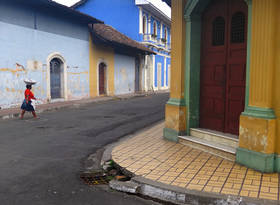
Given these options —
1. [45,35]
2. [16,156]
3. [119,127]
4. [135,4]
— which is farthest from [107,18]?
[16,156]

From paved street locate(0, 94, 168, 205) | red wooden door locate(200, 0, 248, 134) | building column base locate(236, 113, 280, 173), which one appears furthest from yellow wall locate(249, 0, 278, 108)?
paved street locate(0, 94, 168, 205)

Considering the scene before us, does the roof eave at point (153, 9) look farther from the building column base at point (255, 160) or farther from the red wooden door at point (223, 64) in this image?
the building column base at point (255, 160)

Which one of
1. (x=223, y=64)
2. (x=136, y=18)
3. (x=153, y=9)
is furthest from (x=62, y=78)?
(x=153, y=9)

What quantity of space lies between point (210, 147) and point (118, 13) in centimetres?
2495

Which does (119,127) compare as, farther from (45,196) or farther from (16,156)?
(45,196)

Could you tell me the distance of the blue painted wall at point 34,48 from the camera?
13492 mm

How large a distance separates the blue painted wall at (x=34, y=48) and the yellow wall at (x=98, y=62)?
1069 millimetres

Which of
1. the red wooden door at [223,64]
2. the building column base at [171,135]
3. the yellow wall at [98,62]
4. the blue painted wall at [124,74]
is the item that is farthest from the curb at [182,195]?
the blue painted wall at [124,74]

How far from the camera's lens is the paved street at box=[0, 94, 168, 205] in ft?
12.9

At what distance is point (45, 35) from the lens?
15.8 m

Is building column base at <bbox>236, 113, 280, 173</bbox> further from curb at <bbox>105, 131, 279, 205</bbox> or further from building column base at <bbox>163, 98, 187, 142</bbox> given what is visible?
building column base at <bbox>163, 98, 187, 142</bbox>

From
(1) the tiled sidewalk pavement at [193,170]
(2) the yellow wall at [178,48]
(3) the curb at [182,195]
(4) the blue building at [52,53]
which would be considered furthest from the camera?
(4) the blue building at [52,53]

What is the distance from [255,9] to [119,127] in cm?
577

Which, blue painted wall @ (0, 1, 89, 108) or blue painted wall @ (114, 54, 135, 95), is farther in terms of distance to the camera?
blue painted wall @ (114, 54, 135, 95)
